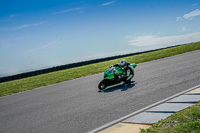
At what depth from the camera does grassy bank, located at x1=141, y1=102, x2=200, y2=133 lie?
12.3 feet

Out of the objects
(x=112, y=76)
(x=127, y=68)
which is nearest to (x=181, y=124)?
(x=112, y=76)

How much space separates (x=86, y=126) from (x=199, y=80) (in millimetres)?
5405

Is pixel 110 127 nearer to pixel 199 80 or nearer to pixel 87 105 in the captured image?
pixel 87 105

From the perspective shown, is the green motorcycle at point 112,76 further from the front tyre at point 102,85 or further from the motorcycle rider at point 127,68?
the motorcycle rider at point 127,68

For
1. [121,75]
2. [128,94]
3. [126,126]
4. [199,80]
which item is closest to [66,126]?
[126,126]

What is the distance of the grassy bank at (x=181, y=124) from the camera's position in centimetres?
376

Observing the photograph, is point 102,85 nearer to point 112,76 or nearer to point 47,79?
point 112,76

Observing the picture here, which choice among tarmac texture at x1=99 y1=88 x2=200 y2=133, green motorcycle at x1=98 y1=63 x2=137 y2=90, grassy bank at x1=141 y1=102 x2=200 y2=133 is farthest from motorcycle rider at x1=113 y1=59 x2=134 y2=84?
grassy bank at x1=141 y1=102 x2=200 y2=133

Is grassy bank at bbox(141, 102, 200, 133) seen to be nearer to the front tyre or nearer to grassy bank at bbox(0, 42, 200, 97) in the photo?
the front tyre

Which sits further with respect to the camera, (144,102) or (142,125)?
(144,102)

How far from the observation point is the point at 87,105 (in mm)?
7246

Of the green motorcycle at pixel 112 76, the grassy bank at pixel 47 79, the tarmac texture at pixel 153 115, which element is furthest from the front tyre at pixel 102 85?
the grassy bank at pixel 47 79

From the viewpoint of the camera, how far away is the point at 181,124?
158 inches

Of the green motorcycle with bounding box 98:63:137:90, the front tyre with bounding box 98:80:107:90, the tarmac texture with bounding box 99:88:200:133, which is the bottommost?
the tarmac texture with bounding box 99:88:200:133
